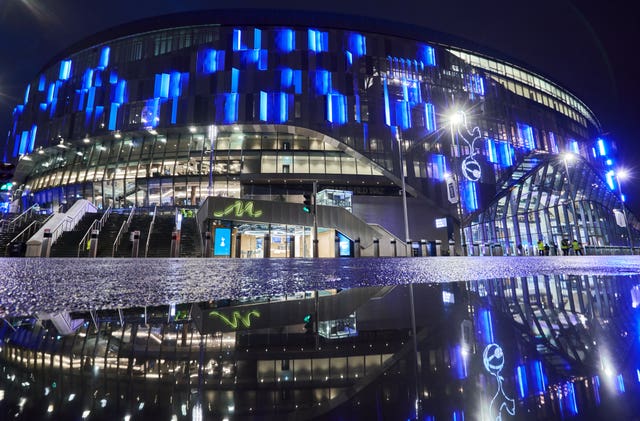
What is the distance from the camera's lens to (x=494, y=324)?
1.39 metres

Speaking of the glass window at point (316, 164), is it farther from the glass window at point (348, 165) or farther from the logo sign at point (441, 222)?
the logo sign at point (441, 222)

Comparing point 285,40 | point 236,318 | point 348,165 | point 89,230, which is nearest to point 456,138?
point 348,165

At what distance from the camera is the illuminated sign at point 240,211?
22.4 m

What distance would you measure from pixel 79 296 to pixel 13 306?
1.26ft

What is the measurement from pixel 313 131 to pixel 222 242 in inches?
630

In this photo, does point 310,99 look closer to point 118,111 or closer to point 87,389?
point 118,111

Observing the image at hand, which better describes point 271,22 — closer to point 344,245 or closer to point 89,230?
point 344,245

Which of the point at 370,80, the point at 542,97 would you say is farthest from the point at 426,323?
the point at 542,97

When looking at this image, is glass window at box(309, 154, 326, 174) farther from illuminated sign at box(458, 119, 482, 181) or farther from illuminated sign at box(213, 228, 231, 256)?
illuminated sign at box(458, 119, 482, 181)

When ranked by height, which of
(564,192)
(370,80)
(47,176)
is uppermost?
(370,80)

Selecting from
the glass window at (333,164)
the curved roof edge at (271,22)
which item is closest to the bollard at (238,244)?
the glass window at (333,164)

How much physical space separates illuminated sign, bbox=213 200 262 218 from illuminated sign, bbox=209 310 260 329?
21.5 m

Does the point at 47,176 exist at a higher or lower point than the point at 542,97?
lower

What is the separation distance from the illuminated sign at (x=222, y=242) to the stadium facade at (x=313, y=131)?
10.9 m
